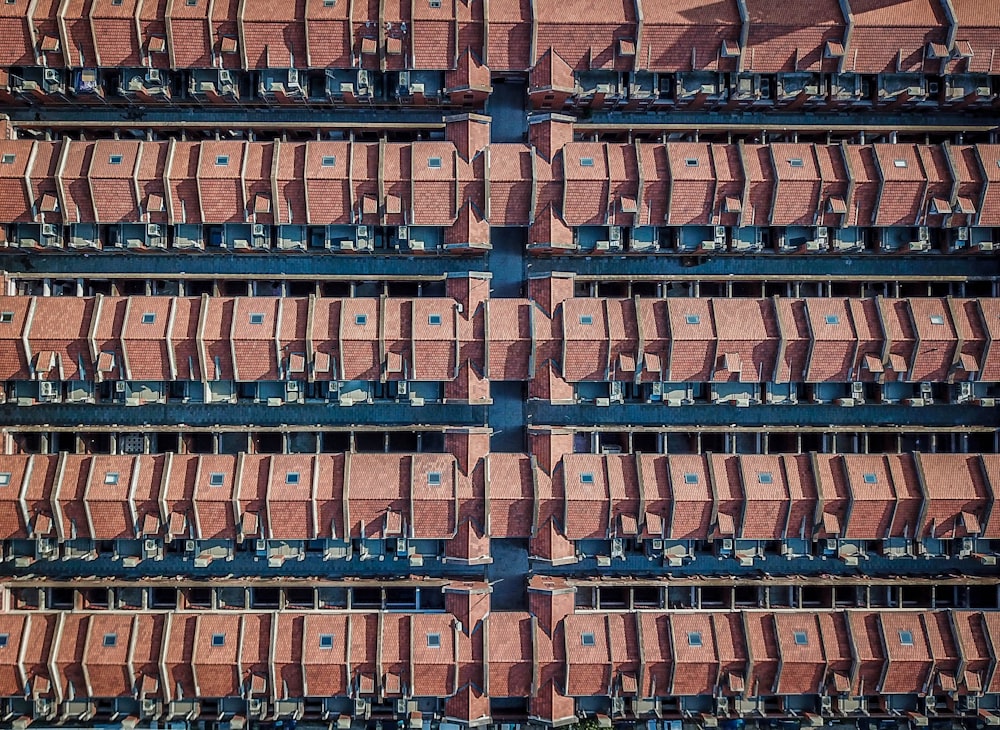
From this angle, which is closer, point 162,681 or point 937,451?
point 162,681

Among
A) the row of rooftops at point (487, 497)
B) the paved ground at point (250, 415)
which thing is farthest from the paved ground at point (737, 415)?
the paved ground at point (250, 415)

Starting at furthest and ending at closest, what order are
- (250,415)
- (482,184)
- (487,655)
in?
(250,415) < (482,184) < (487,655)

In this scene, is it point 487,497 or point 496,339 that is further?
point 496,339

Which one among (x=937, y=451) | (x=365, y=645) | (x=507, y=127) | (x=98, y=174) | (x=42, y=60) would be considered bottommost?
(x=365, y=645)

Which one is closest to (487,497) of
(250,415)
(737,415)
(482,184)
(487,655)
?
(487,655)

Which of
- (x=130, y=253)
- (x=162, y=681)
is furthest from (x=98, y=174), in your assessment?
(x=162, y=681)

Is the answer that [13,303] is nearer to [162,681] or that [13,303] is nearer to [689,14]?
[162,681]

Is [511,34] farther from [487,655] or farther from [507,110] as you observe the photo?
[487,655]
